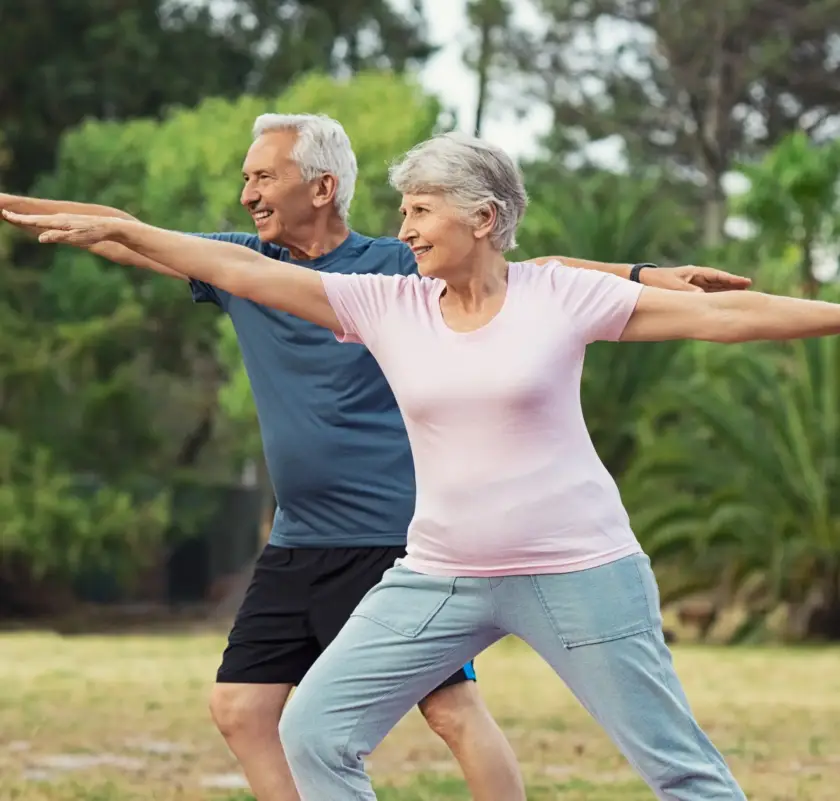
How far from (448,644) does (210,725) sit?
5692mm

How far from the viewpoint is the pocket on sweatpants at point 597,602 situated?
4094 millimetres

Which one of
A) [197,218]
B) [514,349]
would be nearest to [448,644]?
[514,349]

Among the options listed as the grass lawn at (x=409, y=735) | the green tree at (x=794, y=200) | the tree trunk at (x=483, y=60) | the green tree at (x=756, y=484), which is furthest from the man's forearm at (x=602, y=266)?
the tree trunk at (x=483, y=60)

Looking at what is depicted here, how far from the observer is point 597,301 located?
13.7 feet

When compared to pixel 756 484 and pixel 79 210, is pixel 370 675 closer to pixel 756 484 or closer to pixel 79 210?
pixel 79 210

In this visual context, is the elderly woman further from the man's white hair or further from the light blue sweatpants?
the man's white hair

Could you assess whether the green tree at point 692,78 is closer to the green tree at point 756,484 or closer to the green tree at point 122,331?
the green tree at point 122,331

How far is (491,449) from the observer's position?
13.5 ft

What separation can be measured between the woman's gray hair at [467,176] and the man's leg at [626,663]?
762 millimetres

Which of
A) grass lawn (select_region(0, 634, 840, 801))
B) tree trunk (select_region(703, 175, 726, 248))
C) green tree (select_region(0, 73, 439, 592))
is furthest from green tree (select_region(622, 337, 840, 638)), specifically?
tree trunk (select_region(703, 175, 726, 248))

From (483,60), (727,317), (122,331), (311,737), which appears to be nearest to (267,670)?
(311,737)

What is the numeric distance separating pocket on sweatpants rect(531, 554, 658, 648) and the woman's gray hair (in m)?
0.75

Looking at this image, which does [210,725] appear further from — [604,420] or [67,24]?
[67,24]

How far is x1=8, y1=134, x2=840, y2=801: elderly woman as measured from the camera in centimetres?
408
